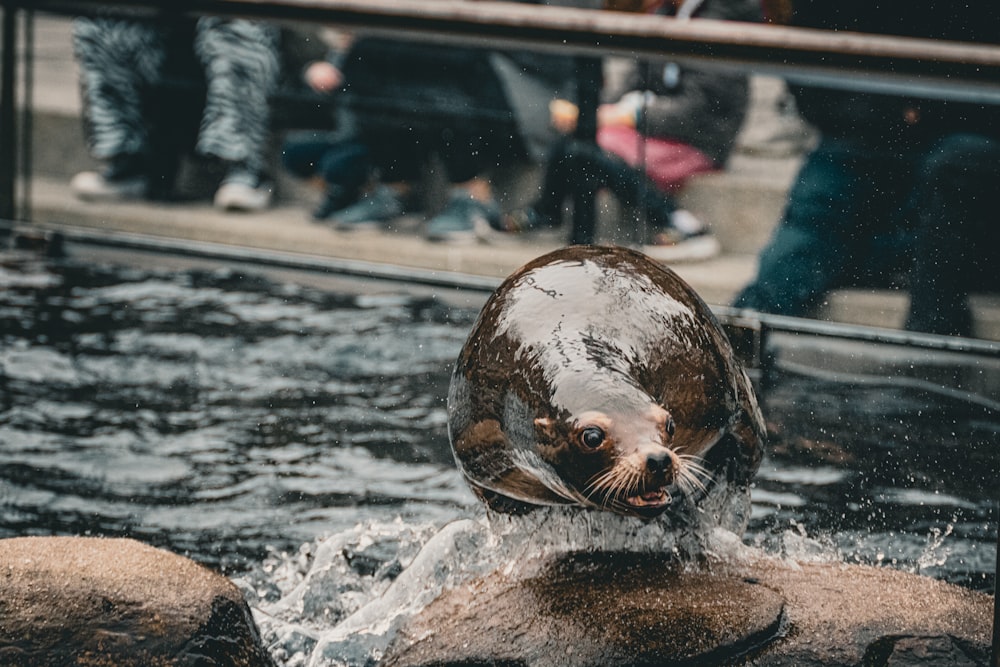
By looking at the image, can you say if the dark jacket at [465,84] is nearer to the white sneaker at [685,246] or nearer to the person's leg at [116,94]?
the white sneaker at [685,246]

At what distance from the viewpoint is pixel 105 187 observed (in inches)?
269

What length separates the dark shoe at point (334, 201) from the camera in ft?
20.5

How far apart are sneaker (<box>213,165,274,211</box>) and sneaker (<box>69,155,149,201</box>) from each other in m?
0.38

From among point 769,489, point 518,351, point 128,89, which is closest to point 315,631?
point 518,351

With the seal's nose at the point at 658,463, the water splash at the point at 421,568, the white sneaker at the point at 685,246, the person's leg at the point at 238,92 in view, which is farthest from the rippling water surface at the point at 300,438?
the person's leg at the point at 238,92

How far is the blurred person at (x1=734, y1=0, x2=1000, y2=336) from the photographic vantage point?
477 centimetres

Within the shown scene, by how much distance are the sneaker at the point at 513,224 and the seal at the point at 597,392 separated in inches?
98.1

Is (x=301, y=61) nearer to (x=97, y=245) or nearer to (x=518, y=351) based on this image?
(x=97, y=245)

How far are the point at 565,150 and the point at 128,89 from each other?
2808mm

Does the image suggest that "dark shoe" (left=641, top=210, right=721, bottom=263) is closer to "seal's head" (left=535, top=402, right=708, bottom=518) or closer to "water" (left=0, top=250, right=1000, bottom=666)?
"water" (left=0, top=250, right=1000, bottom=666)

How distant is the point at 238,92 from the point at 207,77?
18 centimetres

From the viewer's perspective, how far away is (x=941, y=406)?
466 centimetres

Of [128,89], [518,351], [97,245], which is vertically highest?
[518,351]

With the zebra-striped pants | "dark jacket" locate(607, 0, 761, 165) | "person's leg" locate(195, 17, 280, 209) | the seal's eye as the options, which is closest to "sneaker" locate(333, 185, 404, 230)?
"person's leg" locate(195, 17, 280, 209)
